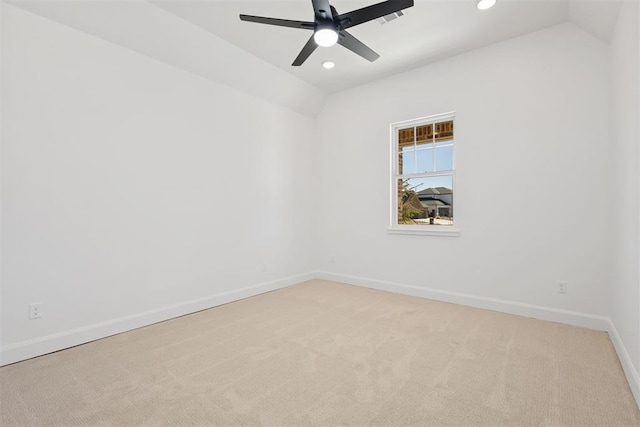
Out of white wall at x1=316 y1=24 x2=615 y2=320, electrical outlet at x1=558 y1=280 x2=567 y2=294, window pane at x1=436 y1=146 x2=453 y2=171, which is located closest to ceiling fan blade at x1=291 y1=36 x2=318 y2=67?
white wall at x1=316 y1=24 x2=615 y2=320

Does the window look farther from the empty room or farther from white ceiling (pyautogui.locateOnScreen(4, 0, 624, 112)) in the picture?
white ceiling (pyautogui.locateOnScreen(4, 0, 624, 112))

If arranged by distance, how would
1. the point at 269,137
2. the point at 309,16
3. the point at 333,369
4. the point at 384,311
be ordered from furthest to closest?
the point at 269,137, the point at 384,311, the point at 309,16, the point at 333,369

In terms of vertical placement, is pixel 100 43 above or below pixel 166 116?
above

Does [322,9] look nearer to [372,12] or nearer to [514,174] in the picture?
[372,12]

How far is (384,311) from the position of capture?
137 inches

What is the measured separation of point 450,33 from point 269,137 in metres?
2.57

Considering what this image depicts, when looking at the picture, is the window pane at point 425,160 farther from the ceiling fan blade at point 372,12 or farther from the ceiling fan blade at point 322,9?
the ceiling fan blade at point 322,9

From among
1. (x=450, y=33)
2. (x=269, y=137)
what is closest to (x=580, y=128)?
(x=450, y=33)

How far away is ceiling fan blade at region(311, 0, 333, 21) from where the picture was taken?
1979mm

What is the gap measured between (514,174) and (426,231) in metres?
1.19

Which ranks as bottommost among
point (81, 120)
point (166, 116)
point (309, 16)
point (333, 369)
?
point (333, 369)

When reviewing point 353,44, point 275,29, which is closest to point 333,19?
point 353,44

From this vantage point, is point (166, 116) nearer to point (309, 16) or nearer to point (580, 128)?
point (309, 16)

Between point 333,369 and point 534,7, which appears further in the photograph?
point 534,7
